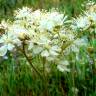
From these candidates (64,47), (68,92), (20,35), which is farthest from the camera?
(68,92)

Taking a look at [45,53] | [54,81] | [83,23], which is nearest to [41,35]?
[45,53]

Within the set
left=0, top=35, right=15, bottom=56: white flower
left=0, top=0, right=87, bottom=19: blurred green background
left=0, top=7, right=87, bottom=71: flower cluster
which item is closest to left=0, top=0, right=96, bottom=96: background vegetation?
left=0, top=7, right=87, bottom=71: flower cluster

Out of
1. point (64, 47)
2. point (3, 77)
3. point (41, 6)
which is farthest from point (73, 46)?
point (41, 6)

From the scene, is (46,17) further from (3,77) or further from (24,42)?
(3,77)

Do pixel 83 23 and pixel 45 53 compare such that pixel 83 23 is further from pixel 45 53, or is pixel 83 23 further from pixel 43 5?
pixel 43 5

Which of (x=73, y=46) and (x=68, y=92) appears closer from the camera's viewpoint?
(x=73, y=46)

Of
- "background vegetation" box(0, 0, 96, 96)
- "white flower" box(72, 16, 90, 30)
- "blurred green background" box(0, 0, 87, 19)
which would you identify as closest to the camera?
"white flower" box(72, 16, 90, 30)

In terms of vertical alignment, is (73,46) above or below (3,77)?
above

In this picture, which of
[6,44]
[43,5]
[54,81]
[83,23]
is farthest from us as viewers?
[43,5]

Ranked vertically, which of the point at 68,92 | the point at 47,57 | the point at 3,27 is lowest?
the point at 68,92

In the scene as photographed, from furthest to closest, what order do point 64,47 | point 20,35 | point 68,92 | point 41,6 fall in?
point 41,6 < point 68,92 < point 64,47 < point 20,35

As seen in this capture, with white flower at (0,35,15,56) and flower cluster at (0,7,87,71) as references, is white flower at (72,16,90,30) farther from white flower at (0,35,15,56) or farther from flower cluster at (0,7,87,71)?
white flower at (0,35,15,56)
